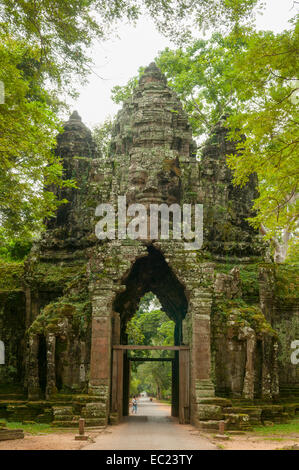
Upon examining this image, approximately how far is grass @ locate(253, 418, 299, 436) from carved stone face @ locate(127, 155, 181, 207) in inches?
309

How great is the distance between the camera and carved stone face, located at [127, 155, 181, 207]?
1658cm

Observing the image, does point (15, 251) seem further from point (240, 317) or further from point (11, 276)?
point (240, 317)

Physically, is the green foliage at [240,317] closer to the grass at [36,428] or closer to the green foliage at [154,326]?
the grass at [36,428]

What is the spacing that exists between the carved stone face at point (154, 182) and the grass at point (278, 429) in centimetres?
786

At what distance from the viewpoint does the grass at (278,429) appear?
469 inches

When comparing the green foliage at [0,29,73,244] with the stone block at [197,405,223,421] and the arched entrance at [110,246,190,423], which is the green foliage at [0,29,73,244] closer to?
the arched entrance at [110,246,190,423]

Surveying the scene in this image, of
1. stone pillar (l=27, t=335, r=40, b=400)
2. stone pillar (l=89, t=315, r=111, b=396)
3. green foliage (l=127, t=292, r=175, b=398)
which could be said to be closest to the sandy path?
stone pillar (l=89, t=315, r=111, b=396)

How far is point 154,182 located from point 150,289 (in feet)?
15.3

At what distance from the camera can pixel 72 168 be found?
71.5ft

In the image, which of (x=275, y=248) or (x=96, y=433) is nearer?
(x=96, y=433)

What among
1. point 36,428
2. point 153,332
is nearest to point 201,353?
point 36,428

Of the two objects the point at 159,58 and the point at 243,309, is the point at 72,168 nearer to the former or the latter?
the point at 243,309
